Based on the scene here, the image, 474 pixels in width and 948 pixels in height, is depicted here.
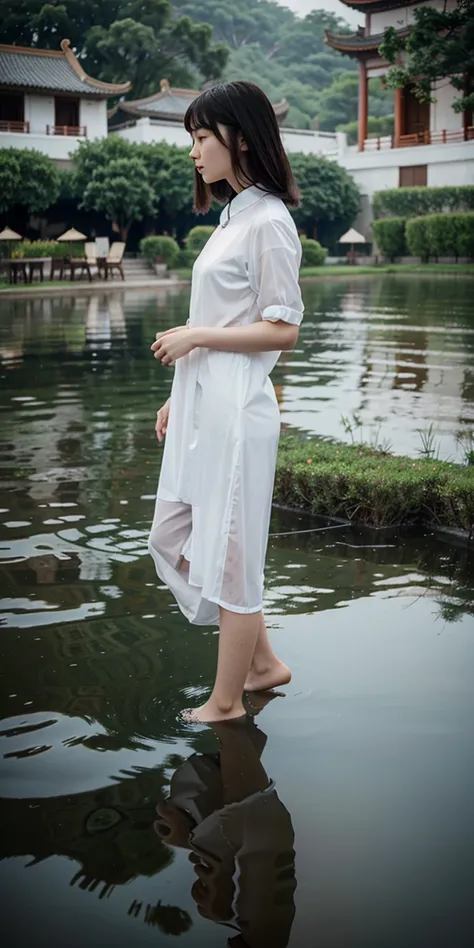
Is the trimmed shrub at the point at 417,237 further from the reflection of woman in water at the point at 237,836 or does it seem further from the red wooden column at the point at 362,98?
the reflection of woman in water at the point at 237,836

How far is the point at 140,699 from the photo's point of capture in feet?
8.79

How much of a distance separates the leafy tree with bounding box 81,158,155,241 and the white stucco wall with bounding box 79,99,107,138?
3782 mm

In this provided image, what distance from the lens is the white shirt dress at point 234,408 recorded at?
7.48ft

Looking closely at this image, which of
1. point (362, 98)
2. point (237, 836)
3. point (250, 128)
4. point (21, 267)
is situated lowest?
point (237, 836)

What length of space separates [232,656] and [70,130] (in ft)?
112

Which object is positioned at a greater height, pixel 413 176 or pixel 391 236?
pixel 413 176

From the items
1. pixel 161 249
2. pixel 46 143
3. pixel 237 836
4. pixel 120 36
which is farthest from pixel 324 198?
pixel 237 836

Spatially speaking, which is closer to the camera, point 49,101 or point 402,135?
point 49,101

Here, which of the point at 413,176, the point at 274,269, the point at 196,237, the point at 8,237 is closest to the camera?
the point at 274,269

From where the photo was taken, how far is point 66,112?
115 ft

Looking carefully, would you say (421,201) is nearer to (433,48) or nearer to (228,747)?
(433,48)

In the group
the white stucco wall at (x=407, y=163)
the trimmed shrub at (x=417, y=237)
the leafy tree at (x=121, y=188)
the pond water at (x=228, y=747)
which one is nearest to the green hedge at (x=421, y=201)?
the white stucco wall at (x=407, y=163)

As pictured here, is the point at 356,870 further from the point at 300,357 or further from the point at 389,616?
the point at 300,357

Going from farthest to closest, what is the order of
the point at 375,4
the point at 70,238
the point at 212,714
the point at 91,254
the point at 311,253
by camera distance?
the point at 375,4 → the point at 311,253 → the point at 70,238 → the point at 91,254 → the point at 212,714
